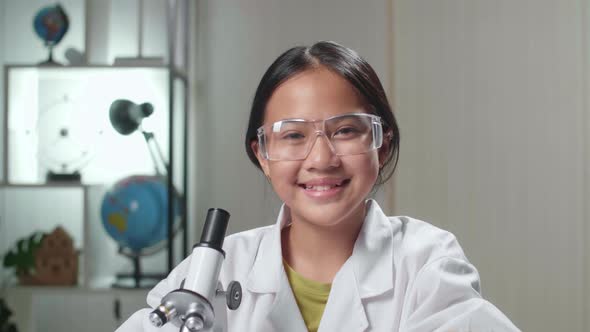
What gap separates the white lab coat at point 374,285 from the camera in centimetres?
94

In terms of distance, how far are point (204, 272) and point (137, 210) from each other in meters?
1.81

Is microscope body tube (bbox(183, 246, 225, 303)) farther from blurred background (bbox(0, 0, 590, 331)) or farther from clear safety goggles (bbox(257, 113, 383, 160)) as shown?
blurred background (bbox(0, 0, 590, 331))

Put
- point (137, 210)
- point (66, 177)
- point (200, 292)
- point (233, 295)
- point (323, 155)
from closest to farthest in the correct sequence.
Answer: point (200, 292) → point (233, 295) → point (323, 155) → point (137, 210) → point (66, 177)

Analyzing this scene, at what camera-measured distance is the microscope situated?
69cm

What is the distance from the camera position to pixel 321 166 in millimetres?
981

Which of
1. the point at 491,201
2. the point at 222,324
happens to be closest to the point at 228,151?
the point at 491,201

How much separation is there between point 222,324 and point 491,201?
1861mm

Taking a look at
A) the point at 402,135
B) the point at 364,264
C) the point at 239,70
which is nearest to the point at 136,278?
the point at 239,70

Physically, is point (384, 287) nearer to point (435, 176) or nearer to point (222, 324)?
point (222, 324)

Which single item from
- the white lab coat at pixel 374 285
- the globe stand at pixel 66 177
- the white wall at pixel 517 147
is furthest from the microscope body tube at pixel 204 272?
the globe stand at pixel 66 177

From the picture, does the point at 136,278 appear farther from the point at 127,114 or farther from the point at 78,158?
the point at 127,114

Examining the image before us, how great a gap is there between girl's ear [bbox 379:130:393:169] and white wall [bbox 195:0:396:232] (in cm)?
144

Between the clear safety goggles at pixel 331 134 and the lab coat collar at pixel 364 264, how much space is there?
16cm

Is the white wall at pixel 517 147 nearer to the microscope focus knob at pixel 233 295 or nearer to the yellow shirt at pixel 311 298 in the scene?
the yellow shirt at pixel 311 298
